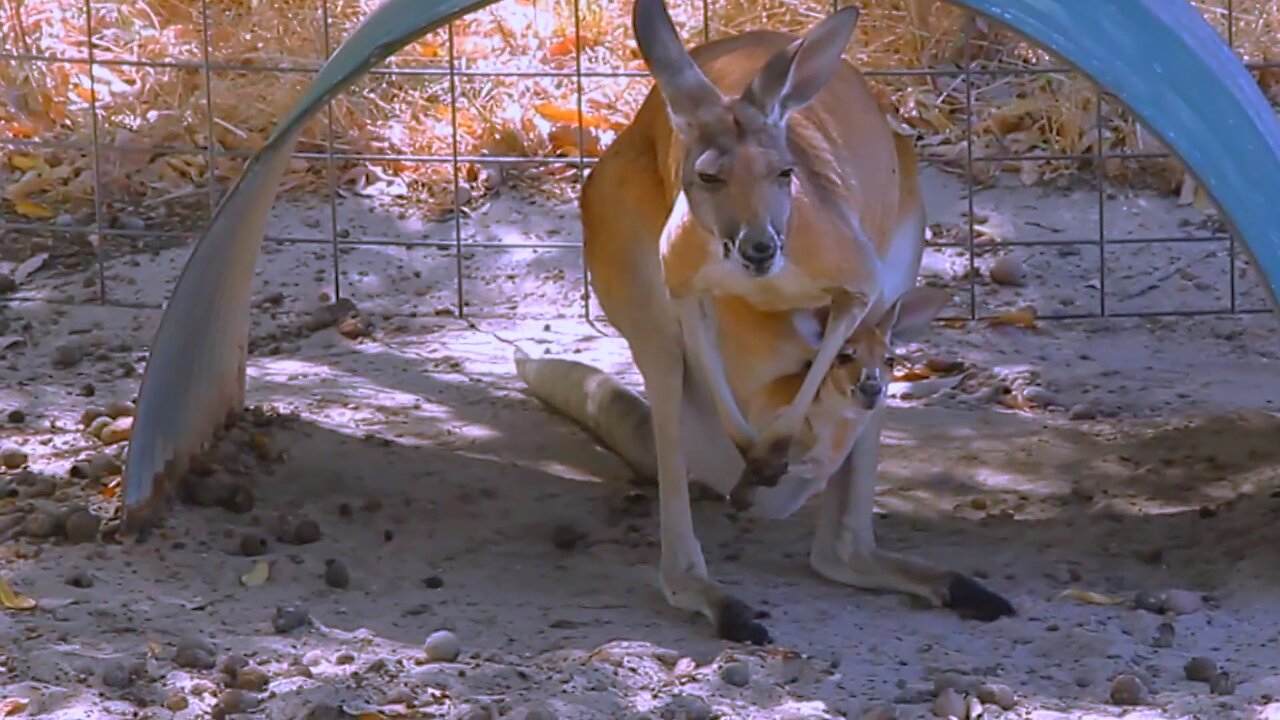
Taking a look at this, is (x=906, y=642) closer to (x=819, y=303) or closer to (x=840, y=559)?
(x=840, y=559)

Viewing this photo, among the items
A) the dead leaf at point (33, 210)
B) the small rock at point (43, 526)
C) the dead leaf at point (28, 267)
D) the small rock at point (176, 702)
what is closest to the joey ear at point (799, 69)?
the small rock at point (176, 702)

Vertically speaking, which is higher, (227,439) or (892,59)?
(892,59)

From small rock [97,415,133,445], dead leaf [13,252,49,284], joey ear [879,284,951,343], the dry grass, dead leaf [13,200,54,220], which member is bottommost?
small rock [97,415,133,445]

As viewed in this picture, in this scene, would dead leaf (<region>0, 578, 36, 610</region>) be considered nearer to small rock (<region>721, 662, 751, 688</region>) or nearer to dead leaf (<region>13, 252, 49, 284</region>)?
small rock (<region>721, 662, 751, 688</region>)

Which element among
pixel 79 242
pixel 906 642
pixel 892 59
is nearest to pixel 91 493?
pixel 906 642

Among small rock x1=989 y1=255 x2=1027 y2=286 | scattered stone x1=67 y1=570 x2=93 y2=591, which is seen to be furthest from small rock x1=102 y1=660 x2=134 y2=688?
small rock x1=989 y1=255 x2=1027 y2=286

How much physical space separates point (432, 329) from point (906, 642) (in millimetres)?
2429

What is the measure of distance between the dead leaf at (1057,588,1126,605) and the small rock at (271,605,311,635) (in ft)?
4.65

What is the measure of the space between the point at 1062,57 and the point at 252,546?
1828 millimetres

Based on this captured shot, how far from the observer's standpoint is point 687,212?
3.34 metres

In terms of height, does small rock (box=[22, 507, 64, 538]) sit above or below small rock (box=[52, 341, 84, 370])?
→ below

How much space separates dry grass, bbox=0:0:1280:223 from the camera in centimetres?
617

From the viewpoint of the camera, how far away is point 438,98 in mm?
6625

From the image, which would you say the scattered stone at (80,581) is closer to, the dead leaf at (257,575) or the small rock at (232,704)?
the dead leaf at (257,575)
